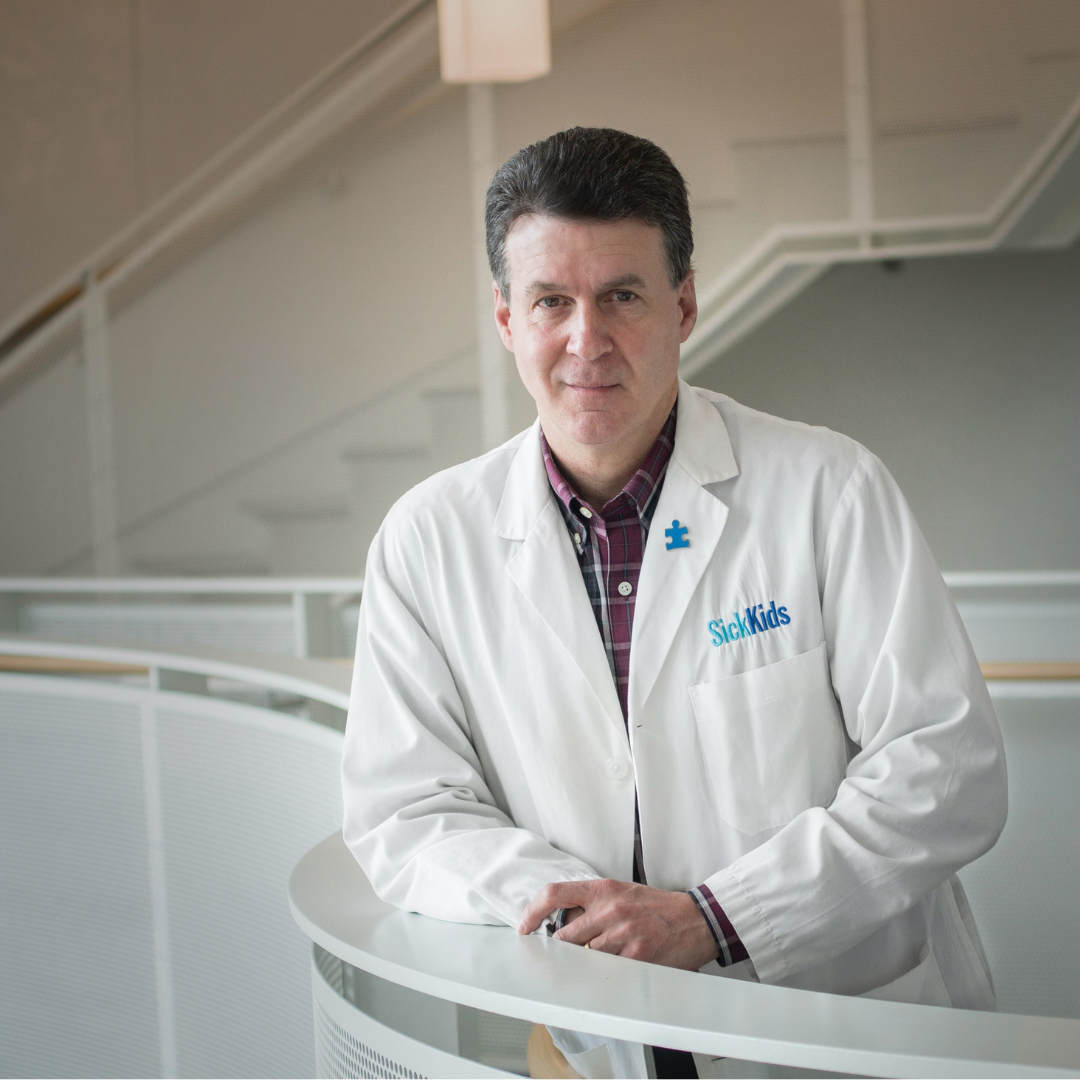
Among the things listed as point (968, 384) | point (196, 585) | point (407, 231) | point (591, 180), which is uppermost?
point (407, 231)

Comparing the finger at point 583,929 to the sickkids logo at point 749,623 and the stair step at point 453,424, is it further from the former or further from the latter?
the stair step at point 453,424

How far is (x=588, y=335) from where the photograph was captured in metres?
1.13

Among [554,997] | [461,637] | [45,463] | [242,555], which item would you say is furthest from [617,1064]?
[45,463]

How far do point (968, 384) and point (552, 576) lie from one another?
272cm

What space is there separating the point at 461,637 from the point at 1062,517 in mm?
2900

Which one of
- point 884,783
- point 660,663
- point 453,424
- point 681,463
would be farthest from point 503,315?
point 453,424

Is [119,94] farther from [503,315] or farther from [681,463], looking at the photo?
[681,463]

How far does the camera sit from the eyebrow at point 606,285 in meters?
1.13

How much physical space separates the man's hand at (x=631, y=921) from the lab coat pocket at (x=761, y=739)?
15 cm

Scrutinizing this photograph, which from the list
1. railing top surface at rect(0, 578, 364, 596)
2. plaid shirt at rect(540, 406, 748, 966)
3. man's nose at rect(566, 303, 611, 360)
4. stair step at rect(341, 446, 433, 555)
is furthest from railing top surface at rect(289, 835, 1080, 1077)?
stair step at rect(341, 446, 433, 555)

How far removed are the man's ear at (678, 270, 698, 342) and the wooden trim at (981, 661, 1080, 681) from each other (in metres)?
1.10

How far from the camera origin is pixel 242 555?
160 inches

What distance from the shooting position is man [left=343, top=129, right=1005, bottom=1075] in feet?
3.41

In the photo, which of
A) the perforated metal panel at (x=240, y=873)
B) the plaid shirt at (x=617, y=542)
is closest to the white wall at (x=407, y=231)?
the perforated metal panel at (x=240, y=873)
